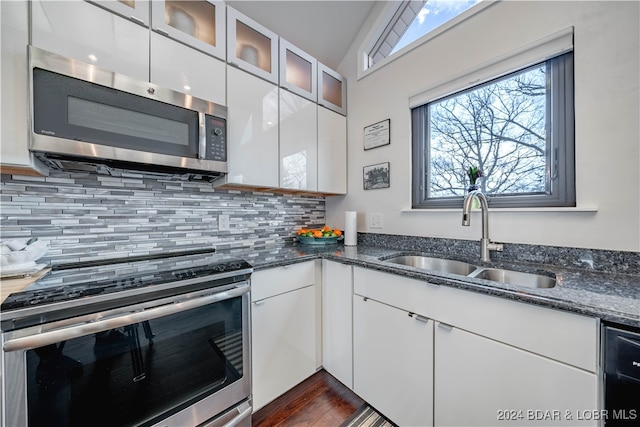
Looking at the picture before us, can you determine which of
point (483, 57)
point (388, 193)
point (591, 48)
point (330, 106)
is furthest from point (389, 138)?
point (591, 48)

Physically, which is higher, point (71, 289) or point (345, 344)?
point (71, 289)

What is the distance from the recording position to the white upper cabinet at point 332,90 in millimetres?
2037

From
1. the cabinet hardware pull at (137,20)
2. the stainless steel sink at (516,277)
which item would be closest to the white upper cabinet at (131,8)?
the cabinet hardware pull at (137,20)

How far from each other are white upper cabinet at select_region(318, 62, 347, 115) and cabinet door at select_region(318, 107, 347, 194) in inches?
2.6

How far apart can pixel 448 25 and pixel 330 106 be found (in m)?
0.95

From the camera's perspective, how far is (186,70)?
1.34 metres

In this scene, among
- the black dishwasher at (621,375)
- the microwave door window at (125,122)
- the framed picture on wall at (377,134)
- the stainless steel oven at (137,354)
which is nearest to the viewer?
the black dishwasher at (621,375)

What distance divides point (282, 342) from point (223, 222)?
902 mm

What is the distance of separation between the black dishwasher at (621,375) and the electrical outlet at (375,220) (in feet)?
4.48

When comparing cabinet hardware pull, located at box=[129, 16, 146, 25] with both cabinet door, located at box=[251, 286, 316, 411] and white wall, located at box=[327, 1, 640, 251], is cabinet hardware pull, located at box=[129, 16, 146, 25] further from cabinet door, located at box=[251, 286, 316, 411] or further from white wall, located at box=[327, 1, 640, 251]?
white wall, located at box=[327, 1, 640, 251]

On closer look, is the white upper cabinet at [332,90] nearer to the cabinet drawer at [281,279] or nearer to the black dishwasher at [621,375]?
the cabinet drawer at [281,279]

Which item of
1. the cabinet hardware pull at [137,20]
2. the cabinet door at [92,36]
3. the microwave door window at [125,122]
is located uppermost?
the cabinet hardware pull at [137,20]

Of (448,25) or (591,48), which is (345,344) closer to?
(591,48)

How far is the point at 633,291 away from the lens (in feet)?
2.75
